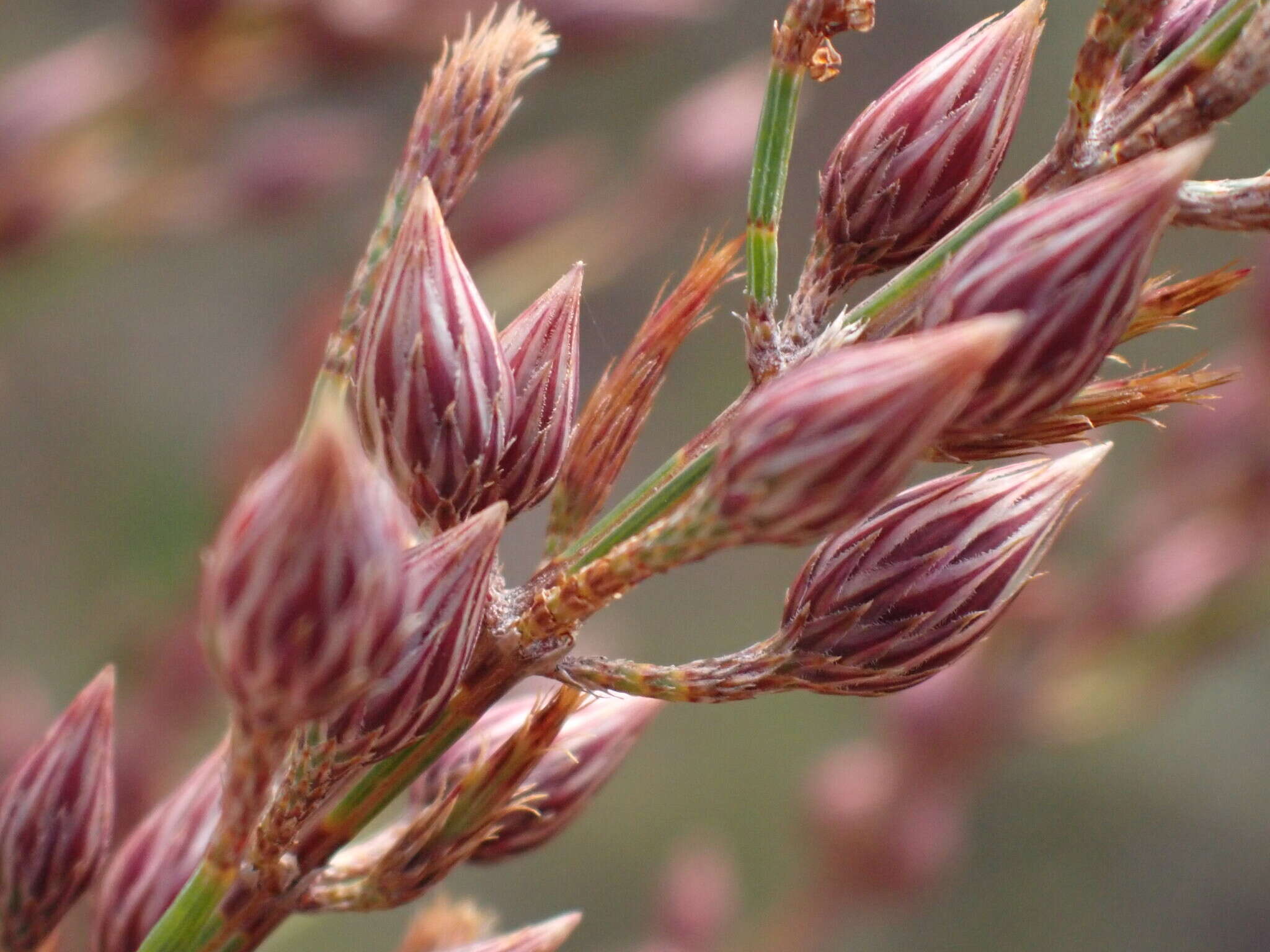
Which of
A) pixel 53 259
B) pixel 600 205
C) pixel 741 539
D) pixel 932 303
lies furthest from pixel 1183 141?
pixel 600 205

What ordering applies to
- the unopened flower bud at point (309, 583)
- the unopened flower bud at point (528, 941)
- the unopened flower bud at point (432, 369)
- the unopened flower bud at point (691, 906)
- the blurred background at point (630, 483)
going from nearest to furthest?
the unopened flower bud at point (309, 583) → the unopened flower bud at point (432, 369) → the unopened flower bud at point (528, 941) → the unopened flower bud at point (691, 906) → the blurred background at point (630, 483)

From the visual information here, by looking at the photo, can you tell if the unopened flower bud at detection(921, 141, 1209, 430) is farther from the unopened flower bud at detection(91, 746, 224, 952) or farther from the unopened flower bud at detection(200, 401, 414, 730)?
the unopened flower bud at detection(91, 746, 224, 952)

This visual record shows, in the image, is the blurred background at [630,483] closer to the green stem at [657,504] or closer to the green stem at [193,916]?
the green stem at [657,504]

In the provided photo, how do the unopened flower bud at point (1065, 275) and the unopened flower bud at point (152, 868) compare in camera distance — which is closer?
the unopened flower bud at point (1065, 275)

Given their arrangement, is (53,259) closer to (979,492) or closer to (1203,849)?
(979,492)

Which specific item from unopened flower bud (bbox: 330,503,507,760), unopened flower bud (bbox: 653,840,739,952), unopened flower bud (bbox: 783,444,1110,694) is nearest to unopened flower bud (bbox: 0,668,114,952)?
unopened flower bud (bbox: 330,503,507,760)

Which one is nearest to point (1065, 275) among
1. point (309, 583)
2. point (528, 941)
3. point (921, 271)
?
point (921, 271)

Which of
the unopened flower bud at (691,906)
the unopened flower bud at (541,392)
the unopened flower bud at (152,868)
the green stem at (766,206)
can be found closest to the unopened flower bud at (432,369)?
the unopened flower bud at (541,392)

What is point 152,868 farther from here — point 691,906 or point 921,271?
point 691,906
